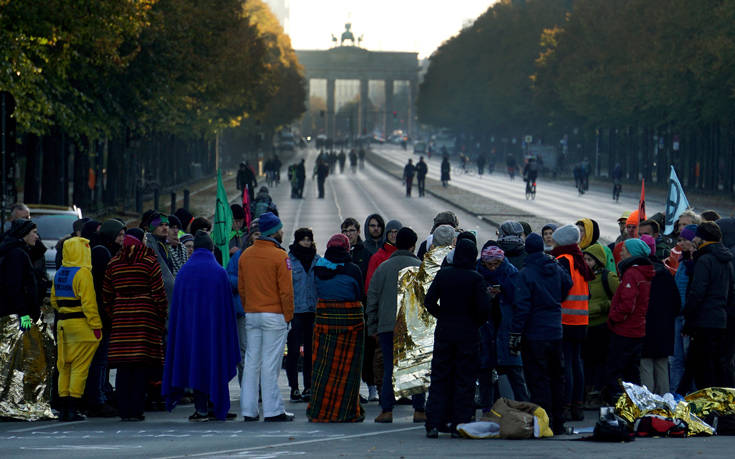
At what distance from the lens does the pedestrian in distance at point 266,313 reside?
11461 mm

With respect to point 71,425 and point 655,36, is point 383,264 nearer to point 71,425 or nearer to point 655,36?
point 71,425

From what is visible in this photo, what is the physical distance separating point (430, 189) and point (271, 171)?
1083 cm

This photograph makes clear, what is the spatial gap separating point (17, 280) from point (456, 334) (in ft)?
13.4

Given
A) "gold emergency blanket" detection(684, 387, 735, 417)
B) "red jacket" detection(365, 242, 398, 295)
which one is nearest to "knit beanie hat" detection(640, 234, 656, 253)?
"gold emergency blanket" detection(684, 387, 735, 417)

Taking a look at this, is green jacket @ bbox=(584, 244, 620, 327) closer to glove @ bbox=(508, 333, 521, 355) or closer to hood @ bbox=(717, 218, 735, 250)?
hood @ bbox=(717, 218, 735, 250)

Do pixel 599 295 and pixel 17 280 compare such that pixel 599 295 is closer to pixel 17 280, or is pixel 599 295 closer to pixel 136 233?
pixel 136 233

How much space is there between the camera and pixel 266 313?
11477 mm

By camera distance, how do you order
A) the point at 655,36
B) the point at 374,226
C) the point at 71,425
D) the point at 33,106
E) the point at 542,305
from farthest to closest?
the point at 655,36, the point at 33,106, the point at 374,226, the point at 71,425, the point at 542,305

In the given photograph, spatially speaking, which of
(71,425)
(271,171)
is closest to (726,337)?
(71,425)

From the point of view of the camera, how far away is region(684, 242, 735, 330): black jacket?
11781 millimetres

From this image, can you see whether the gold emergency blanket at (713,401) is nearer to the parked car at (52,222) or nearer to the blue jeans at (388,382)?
the blue jeans at (388,382)

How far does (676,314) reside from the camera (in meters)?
11.9

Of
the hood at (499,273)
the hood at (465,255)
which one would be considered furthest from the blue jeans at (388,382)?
the hood at (465,255)

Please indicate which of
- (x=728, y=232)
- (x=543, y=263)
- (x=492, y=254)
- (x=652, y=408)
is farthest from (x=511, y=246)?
(x=728, y=232)
